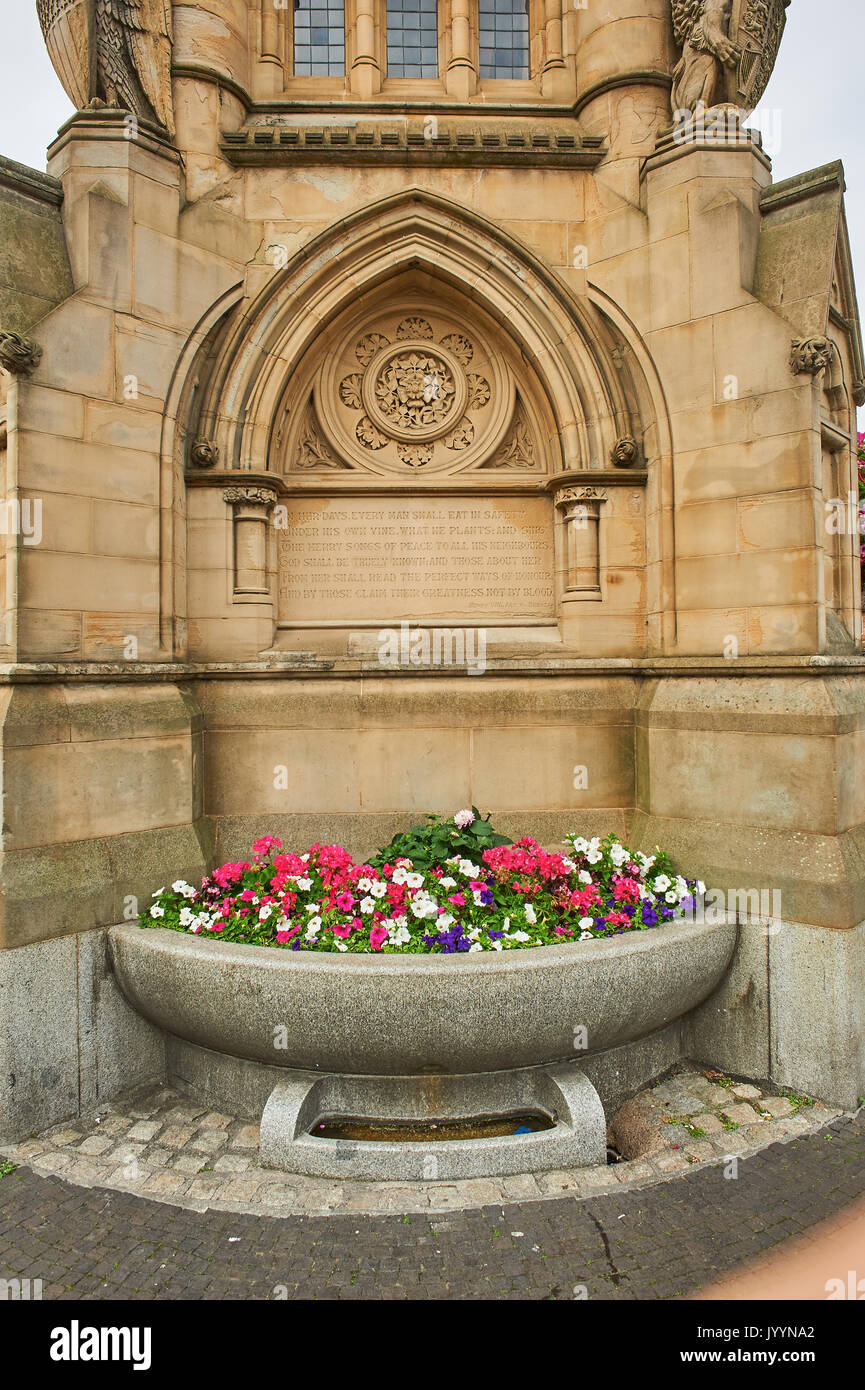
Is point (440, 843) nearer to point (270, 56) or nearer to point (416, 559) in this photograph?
point (416, 559)

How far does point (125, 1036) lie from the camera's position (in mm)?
4691

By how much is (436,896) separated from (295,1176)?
1741 millimetres

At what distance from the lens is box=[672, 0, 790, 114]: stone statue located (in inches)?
210

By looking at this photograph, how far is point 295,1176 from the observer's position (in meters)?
3.84

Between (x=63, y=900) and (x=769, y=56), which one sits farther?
(x=769, y=56)

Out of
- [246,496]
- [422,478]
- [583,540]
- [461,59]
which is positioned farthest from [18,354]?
[461,59]

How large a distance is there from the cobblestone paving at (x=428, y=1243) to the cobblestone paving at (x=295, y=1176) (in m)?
0.09

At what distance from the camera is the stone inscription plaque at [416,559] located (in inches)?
239

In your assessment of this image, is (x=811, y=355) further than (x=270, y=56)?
No

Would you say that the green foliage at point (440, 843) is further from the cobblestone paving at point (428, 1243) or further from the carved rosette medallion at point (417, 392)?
the carved rosette medallion at point (417, 392)

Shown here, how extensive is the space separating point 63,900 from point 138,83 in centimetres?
609

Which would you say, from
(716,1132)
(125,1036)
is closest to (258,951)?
(125,1036)

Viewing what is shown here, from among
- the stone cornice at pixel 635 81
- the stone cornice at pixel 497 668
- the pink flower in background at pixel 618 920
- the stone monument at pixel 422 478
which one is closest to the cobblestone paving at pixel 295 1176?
the stone monument at pixel 422 478

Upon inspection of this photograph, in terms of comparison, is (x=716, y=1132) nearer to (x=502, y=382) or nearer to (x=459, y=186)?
(x=502, y=382)
